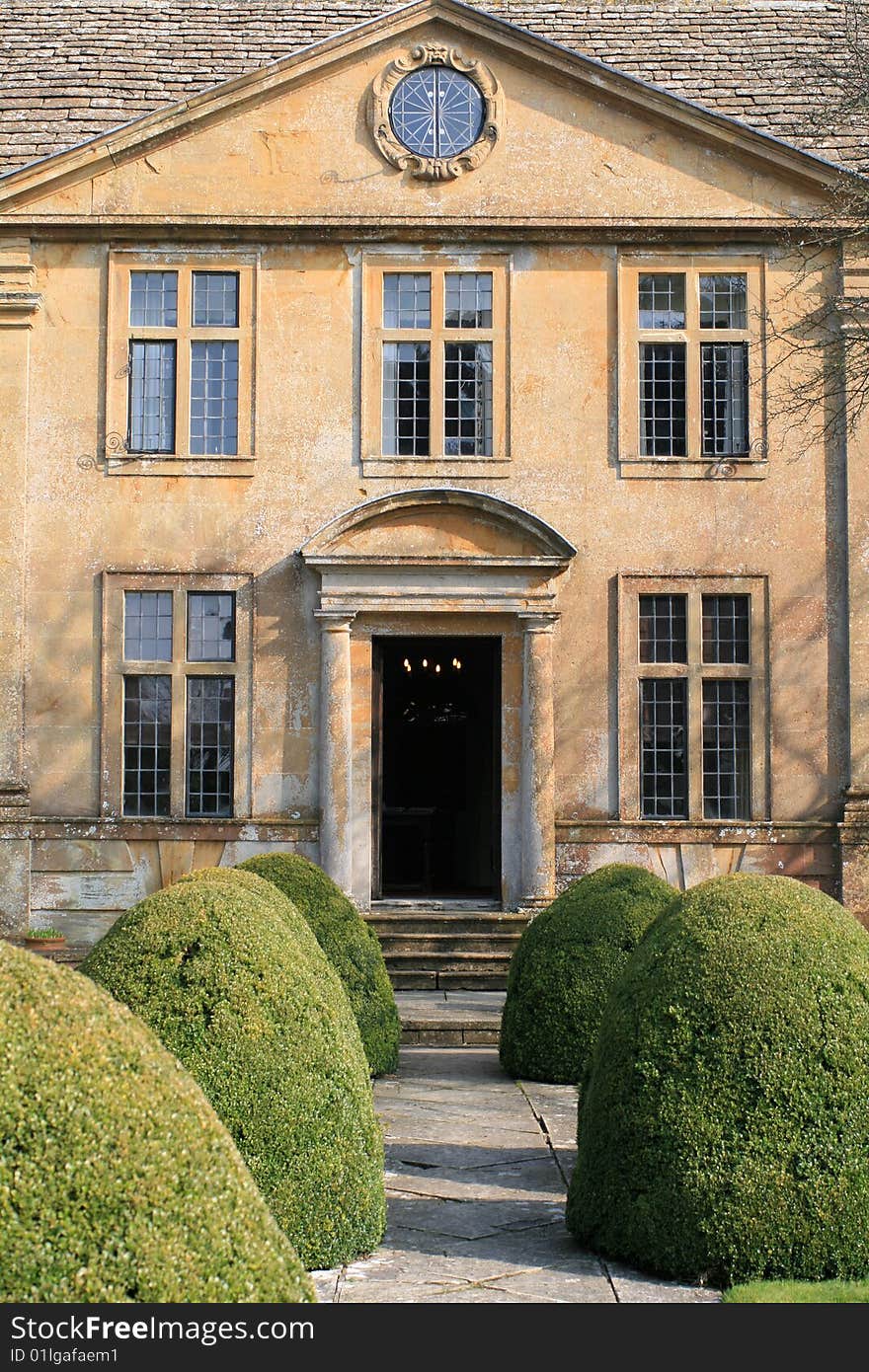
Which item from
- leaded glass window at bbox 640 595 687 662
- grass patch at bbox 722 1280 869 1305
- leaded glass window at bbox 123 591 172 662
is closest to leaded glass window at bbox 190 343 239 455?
leaded glass window at bbox 123 591 172 662

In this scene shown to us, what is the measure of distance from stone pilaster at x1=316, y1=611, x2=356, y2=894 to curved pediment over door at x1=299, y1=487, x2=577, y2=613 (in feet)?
1.12

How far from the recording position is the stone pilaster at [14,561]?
17156 mm

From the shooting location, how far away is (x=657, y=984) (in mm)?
7180

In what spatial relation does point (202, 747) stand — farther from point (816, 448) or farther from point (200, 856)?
point (816, 448)

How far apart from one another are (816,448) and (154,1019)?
13073 mm

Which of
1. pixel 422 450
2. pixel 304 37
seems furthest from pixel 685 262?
pixel 304 37

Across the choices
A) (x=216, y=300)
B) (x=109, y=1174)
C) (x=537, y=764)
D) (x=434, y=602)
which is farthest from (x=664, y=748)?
(x=109, y=1174)

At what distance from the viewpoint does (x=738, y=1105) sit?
265 inches

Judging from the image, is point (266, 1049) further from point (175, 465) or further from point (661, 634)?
point (175, 465)

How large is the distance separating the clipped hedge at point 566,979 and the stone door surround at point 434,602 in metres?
5.42

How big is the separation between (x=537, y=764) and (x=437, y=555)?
256 cm

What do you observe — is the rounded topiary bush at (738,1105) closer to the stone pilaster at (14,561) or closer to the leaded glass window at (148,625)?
the stone pilaster at (14,561)

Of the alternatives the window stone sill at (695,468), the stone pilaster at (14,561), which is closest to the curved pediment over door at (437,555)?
the window stone sill at (695,468)

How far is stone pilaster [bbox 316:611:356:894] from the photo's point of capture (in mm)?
17234
